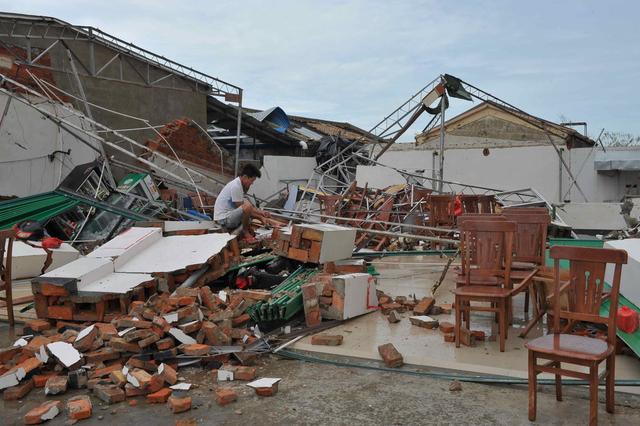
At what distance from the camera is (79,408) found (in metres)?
3.81

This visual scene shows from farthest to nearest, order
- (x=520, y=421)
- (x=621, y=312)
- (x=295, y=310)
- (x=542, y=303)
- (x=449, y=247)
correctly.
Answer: (x=449, y=247), (x=295, y=310), (x=542, y=303), (x=621, y=312), (x=520, y=421)

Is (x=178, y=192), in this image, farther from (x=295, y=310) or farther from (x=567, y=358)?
(x=567, y=358)

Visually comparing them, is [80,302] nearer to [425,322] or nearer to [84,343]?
[84,343]

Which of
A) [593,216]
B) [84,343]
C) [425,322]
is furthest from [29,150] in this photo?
[593,216]

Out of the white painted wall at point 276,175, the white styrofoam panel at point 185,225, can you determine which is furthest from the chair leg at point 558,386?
the white painted wall at point 276,175

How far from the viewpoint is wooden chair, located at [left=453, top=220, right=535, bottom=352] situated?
4.95 meters

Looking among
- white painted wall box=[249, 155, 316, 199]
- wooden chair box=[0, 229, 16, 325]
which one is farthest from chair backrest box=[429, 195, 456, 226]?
white painted wall box=[249, 155, 316, 199]

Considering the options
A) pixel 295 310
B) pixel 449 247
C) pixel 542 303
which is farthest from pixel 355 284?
pixel 449 247

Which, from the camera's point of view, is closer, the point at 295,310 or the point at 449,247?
the point at 295,310

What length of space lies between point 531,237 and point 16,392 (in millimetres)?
5032

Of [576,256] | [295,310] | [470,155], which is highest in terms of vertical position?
[470,155]

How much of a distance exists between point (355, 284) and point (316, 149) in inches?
702

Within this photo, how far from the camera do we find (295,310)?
19.1ft

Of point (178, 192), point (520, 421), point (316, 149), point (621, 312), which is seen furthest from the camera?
point (316, 149)
